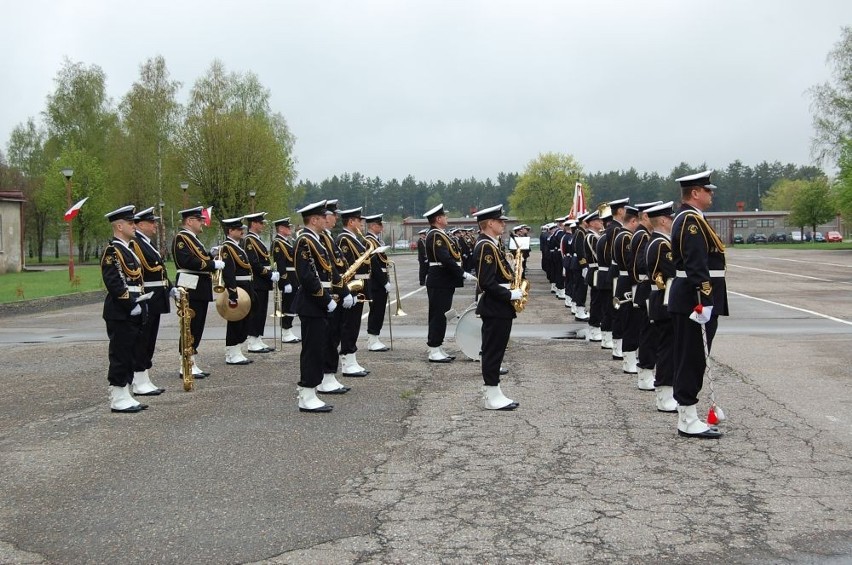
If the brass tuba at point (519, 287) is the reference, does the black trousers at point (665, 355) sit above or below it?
below

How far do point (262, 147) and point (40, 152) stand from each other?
3448 centimetres

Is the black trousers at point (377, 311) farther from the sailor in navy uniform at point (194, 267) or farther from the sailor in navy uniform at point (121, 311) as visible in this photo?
the sailor in navy uniform at point (121, 311)

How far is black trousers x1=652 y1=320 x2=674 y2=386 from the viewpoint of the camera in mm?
8102

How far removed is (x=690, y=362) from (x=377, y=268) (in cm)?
648

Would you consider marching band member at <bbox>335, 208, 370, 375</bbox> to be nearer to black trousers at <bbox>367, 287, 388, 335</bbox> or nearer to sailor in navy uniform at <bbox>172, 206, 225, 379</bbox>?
black trousers at <bbox>367, 287, 388, 335</bbox>

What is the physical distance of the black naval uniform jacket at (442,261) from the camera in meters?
11.5

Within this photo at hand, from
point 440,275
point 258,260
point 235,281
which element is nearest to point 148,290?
point 235,281

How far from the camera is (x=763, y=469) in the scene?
6.16 metres

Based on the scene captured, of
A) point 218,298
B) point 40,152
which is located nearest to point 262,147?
point 40,152

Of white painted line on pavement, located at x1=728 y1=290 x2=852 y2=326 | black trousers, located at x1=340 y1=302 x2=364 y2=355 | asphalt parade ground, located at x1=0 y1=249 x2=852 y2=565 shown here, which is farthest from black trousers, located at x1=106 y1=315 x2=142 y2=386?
white painted line on pavement, located at x1=728 y1=290 x2=852 y2=326

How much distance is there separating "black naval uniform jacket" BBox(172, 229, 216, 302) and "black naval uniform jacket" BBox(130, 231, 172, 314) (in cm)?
62

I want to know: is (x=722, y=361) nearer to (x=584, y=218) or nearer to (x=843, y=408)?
(x=843, y=408)

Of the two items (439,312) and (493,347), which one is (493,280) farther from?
(439,312)

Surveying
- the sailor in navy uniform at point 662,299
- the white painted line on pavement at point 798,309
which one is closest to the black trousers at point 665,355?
the sailor in navy uniform at point 662,299
